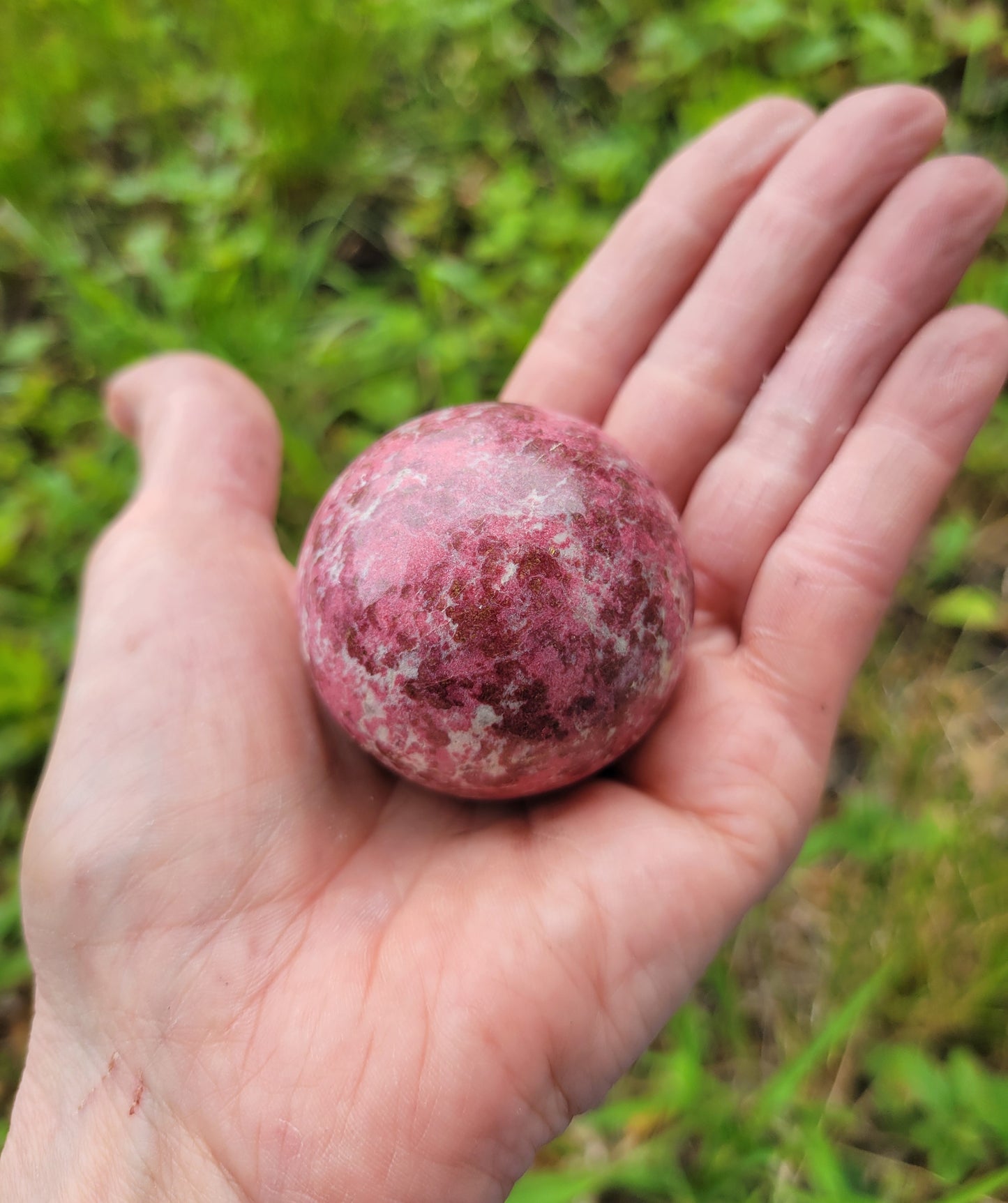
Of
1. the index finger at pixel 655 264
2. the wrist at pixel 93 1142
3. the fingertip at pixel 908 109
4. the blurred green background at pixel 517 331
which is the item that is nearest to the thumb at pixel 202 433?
the blurred green background at pixel 517 331

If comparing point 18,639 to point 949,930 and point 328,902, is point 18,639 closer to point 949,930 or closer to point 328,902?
point 328,902

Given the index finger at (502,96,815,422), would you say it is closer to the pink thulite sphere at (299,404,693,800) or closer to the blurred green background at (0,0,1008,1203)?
the blurred green background at (0,0,1008,1203)

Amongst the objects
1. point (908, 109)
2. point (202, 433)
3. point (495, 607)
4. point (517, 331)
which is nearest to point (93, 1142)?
point (495, 607)

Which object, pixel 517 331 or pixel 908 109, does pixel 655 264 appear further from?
pixel 908 109

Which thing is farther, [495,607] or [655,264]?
[655,264]

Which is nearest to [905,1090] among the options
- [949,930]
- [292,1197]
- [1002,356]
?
[949,930]
